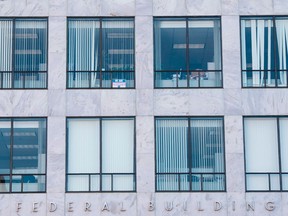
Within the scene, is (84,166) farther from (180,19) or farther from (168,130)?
(180,19)

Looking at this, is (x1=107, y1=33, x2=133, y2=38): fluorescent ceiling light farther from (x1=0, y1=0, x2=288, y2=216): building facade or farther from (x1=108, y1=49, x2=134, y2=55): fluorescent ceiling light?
(x1=108, y1=49, x2=134, y2=55): fluorescent ceiling light

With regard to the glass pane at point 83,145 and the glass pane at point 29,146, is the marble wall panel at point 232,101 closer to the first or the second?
the glass pane at point 83,145

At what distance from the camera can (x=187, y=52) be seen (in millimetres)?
32562

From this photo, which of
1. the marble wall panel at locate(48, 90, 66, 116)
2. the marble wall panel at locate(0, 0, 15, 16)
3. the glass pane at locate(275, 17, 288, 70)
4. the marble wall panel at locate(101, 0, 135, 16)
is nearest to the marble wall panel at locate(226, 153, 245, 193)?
the glass pane at locate(275, 17, 288, 70)

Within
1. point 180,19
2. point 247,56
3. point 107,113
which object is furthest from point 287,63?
point 107,113

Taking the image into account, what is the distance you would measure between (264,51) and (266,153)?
156 inches

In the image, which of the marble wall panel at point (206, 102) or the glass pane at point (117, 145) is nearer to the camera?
the glass pane at point (117, 145)

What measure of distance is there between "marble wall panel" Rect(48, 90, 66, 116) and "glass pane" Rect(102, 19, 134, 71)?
6.55 feet

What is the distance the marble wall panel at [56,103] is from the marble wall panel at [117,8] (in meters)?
3.61

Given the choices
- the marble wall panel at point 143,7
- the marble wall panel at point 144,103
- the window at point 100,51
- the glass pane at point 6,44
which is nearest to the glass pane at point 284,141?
the marble wall panel at point 144,103

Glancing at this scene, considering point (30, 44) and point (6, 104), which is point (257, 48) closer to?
point (30, 44)

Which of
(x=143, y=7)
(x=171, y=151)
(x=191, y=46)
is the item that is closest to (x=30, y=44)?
(x=143, y=7)

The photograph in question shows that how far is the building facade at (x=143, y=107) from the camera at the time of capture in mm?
31188

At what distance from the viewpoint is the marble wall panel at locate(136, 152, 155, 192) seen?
31.2m
